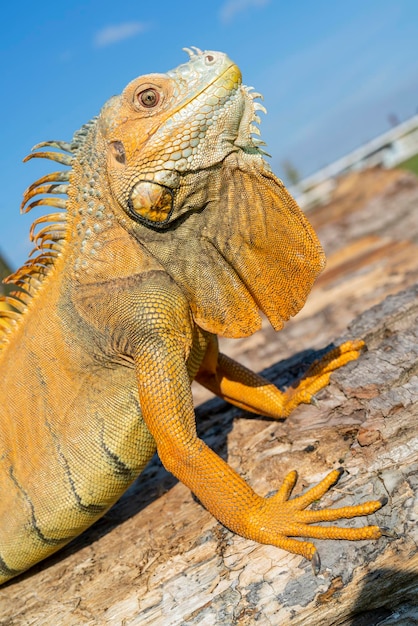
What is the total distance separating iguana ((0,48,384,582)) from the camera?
2980mm

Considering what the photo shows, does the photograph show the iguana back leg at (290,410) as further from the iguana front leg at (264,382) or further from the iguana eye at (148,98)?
the iguana eye at (148,98)

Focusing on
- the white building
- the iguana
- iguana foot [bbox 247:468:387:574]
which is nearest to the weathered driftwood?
iguana foot [bbox 247:468:387:574]

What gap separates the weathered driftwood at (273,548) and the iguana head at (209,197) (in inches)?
30.3

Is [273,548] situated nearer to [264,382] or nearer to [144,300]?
[264,382]

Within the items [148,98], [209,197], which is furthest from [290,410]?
[148,98]

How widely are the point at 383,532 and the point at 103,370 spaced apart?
5.80 ft

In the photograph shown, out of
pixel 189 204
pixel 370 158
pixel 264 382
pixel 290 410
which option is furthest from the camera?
pixel 370 158

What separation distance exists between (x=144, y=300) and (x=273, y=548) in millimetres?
1478

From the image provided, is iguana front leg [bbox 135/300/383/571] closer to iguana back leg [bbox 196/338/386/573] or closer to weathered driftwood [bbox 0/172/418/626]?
iguana back leg [bbox 196/338/386/573]

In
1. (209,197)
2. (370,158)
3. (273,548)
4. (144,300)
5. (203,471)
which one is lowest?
(370,158)

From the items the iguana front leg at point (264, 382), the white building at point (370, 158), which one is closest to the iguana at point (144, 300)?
the iguana front leg at point (264, 382)

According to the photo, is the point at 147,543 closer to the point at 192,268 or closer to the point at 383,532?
the point at 383,532

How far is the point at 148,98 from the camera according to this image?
120 inches

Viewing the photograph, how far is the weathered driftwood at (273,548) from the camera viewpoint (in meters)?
2.59
